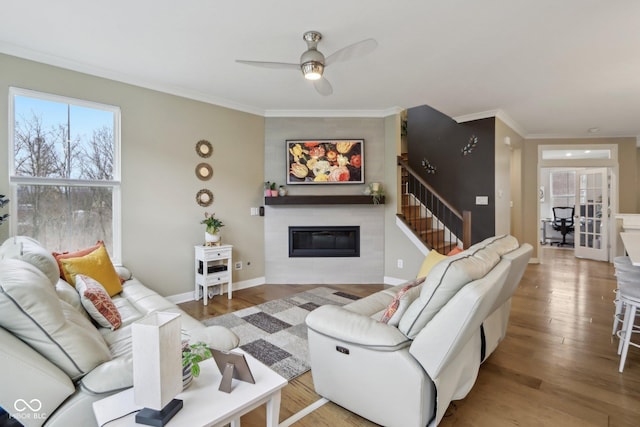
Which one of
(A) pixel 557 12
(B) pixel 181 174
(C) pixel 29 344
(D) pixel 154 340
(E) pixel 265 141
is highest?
(A) pixel 557 12

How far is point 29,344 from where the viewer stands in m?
1.17

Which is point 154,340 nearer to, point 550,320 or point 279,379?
point 279,379

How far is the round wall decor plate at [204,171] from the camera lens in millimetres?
4002

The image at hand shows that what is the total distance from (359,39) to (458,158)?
3288 mm

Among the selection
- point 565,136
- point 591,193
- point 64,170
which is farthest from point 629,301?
point 591,193

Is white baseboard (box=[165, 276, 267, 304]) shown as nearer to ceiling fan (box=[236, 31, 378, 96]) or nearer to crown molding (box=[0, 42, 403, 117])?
crown molding (box=[0, 42, 403, 117])

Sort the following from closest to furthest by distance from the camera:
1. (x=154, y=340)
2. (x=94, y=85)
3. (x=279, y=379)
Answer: (x=154, y=340), (x=279, y=379), (x=94, y=85)

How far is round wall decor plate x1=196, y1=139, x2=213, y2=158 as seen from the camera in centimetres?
400

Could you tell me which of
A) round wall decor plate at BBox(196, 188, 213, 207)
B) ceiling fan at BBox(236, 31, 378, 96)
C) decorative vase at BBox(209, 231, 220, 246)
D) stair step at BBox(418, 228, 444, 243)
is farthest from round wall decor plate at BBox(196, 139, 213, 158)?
stair step at BBox(418, 228, 444, 243)

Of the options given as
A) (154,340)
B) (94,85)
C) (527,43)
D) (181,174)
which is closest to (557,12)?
(527,43)

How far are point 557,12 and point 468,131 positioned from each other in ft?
9.37

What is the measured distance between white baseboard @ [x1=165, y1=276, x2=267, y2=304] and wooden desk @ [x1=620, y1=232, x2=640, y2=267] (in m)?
4.06

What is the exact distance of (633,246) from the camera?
8.75 feet

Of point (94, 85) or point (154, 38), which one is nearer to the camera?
point (154, 38)
